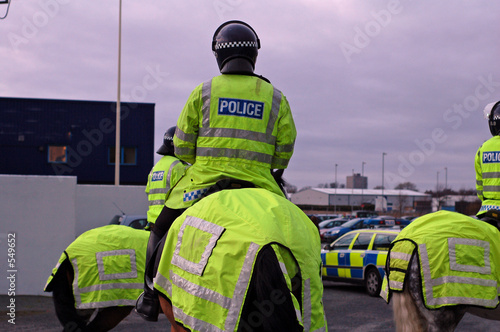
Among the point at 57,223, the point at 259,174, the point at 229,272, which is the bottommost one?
A: the point at 57,223

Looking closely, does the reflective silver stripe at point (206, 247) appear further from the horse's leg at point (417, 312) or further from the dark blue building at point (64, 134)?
the dark blue building at point (64, 134)

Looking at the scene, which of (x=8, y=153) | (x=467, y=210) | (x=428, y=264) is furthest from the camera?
(x=467, y=210)

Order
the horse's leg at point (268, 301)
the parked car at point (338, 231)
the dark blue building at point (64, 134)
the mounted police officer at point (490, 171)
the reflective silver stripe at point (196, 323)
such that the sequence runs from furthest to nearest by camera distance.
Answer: the dark blue building at point (64, 134), the parked car at point (338, 231), the mounted police officer at point (490, 171), the reflective silver stripe at point (196, 323), the horse's leg at point (268, 301)

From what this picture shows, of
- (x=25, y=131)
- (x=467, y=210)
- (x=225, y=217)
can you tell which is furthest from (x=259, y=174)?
(x=467, y=210)

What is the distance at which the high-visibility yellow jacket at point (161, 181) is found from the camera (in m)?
5.95

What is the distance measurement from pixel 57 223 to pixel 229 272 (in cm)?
922

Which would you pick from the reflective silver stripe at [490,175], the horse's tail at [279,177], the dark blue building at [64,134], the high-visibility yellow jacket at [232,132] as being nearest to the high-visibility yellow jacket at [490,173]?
the reflective silver stripe at [490,175]

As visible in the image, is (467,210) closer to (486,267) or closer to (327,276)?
(327,276)

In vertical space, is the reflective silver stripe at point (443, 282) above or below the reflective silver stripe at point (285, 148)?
below

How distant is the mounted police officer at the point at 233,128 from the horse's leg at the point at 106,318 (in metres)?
1.88

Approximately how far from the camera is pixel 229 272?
2.56 m

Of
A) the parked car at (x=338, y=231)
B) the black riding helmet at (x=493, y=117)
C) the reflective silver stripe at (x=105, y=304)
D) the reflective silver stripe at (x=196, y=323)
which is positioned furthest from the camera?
the parked car at (x=338, y=231)

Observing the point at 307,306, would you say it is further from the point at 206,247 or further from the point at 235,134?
the point at 235,134

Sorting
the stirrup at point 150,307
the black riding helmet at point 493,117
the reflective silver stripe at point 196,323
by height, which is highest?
the black riding helmet at point 493,117
